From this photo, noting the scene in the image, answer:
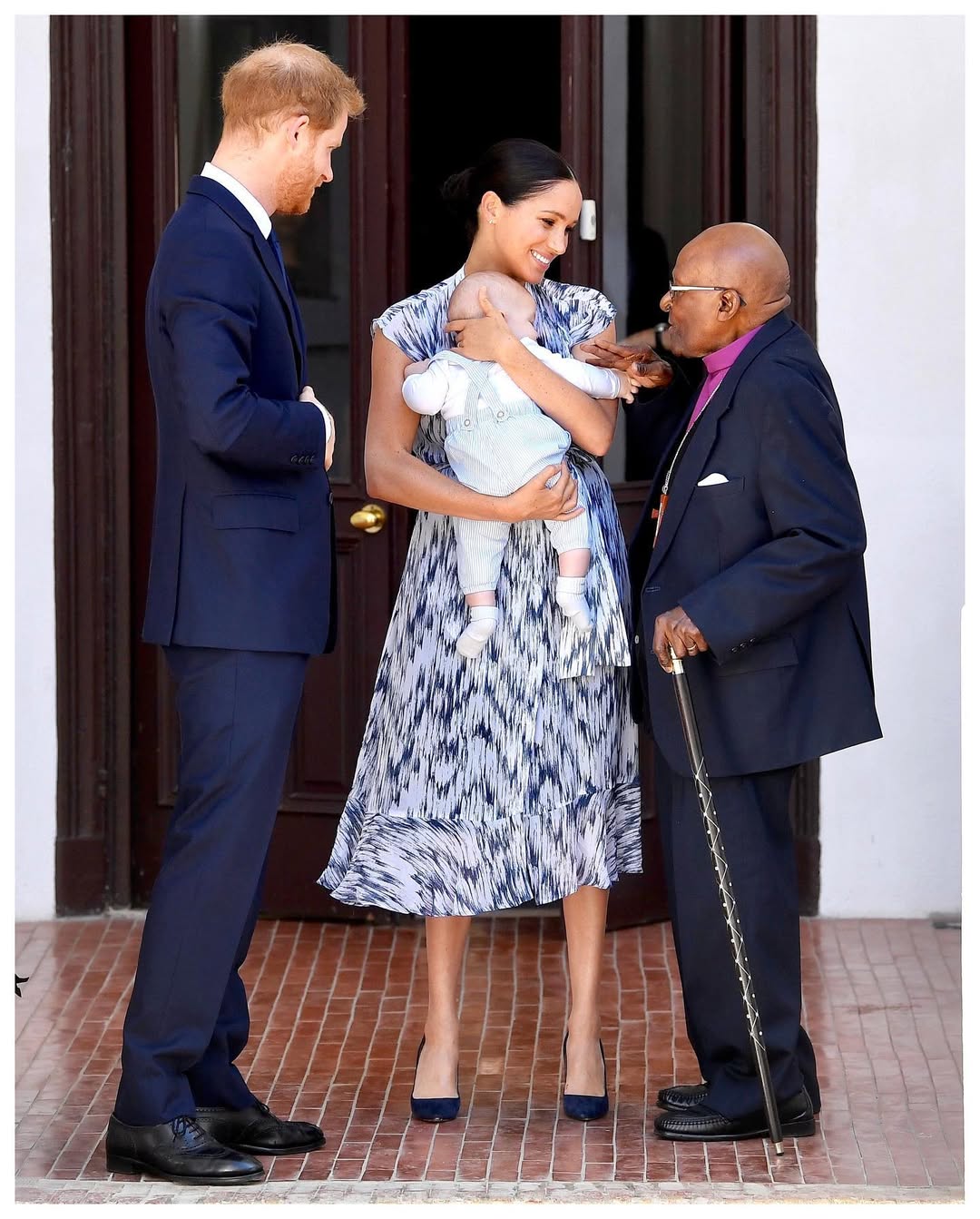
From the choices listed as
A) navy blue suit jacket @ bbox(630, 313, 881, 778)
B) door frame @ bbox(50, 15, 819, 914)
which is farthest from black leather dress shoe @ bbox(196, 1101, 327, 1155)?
door frame @ bbox(50, 15, 819, 914)

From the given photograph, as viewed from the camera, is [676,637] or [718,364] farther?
[718,364]

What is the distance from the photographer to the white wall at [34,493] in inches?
227

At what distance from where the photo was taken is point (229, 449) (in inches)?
144

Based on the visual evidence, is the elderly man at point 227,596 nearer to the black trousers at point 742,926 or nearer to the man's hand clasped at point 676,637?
the man's hand clasped at point 676,637

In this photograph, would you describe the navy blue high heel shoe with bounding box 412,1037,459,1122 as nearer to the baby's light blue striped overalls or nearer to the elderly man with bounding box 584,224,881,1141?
the elderly man with bounding box 584,224,881,1141

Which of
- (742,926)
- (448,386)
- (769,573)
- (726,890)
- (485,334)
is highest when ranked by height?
(485,334)

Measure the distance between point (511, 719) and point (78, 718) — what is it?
2.17 m

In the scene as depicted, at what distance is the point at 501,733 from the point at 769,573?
75cm

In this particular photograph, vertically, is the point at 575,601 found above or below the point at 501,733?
above

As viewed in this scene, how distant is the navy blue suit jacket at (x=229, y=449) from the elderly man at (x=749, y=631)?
0.78m

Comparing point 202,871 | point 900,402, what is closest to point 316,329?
point 900,402

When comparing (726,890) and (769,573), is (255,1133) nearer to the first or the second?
(726,890)

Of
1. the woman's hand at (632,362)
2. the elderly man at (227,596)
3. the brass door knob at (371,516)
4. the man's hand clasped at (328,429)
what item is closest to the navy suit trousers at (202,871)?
the elderly man at (227,596)

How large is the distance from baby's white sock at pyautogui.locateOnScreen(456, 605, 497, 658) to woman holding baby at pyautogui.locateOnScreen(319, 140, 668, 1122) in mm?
40
